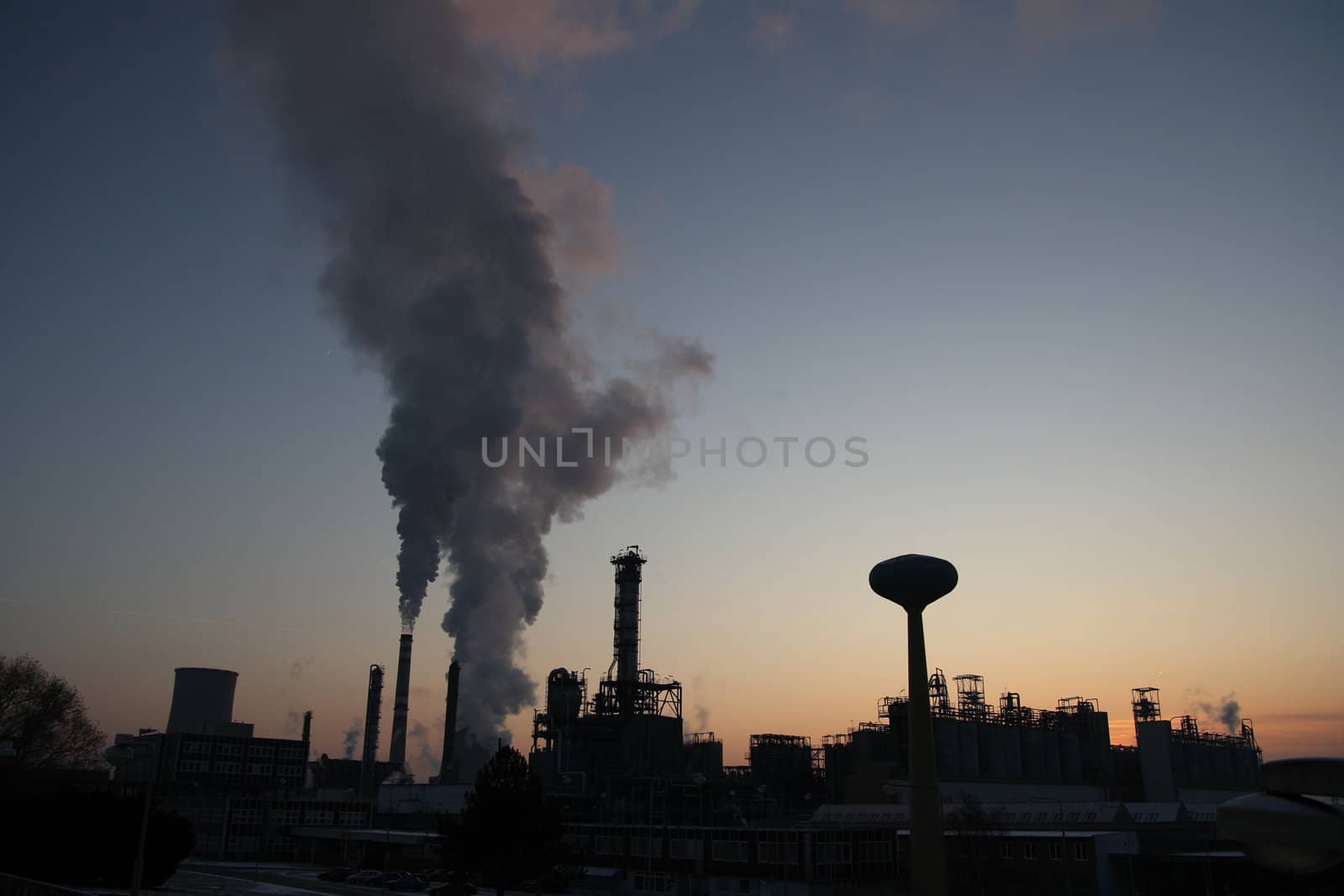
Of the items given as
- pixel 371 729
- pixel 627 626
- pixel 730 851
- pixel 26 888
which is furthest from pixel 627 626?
pixel 26 888

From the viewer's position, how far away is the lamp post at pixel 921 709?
1997 inches

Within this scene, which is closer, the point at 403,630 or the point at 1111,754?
the point at 403,630

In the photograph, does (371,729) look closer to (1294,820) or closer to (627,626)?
(627,626)

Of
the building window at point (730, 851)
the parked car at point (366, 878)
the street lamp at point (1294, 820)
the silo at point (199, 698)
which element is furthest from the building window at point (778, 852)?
the silo at point (199, 698)

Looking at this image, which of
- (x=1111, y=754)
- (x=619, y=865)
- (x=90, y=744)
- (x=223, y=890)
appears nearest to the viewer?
(x=223, y=890)

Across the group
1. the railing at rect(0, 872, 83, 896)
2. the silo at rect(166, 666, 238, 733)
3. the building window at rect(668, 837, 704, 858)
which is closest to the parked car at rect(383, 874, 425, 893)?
the building window at rect(668, 837, 704, 858)

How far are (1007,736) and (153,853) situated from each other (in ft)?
286

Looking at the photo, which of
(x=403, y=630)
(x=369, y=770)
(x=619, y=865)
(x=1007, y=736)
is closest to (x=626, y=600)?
(x=403, y=630)

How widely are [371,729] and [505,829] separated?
67255mm

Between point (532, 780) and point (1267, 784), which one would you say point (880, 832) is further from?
point (1267, 784)

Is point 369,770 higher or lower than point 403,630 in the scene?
lower

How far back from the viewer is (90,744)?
73.4 metres

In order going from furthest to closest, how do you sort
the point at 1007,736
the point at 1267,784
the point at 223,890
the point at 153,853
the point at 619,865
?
the point at 1007,736, the point at 619,865, the point at 223,890, the point at 153,853, the point at 1267,784

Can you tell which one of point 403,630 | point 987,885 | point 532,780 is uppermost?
point 403,630
